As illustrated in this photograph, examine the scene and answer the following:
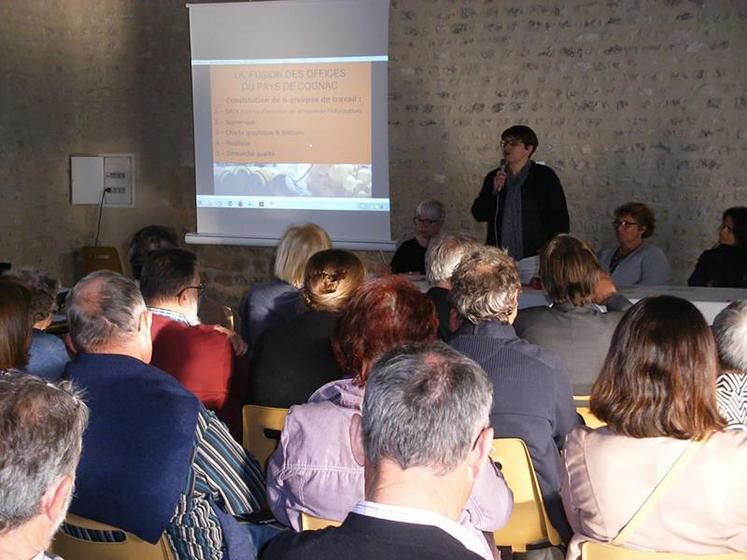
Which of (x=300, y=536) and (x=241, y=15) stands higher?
(x=241, y=15)

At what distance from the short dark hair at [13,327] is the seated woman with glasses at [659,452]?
5.18 feet

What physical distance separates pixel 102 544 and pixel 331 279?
1433 millimetres

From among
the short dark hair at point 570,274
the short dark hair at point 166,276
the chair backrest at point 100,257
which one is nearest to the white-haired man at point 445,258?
the short dark hair at point 570,274

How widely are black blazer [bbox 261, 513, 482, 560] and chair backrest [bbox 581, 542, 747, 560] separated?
2.38ft

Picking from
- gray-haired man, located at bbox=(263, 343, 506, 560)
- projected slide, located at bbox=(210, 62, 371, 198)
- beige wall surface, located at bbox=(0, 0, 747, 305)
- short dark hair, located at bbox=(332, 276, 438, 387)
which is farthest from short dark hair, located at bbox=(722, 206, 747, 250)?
gray-haired man, located at bbox=(263, 343, 506, 560)

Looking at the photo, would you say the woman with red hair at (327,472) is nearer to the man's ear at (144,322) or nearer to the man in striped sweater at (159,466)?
the man in striped sweater at (159,466)

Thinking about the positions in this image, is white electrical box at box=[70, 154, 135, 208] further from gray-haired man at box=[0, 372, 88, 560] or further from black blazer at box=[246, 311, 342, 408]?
gray-haired man at box=[0, 372, 88, 560]

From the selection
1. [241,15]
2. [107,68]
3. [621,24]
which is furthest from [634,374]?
[107,68]

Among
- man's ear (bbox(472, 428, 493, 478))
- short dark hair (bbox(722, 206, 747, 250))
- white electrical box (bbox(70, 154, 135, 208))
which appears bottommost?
man's ear (bbox(472, 428, 493, 478))

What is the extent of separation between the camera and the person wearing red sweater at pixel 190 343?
326 cm

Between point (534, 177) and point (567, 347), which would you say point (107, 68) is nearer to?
point (534, 177)

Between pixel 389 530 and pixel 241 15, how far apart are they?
22.3 feet

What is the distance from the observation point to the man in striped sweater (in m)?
2.14

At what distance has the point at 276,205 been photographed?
764 cm
